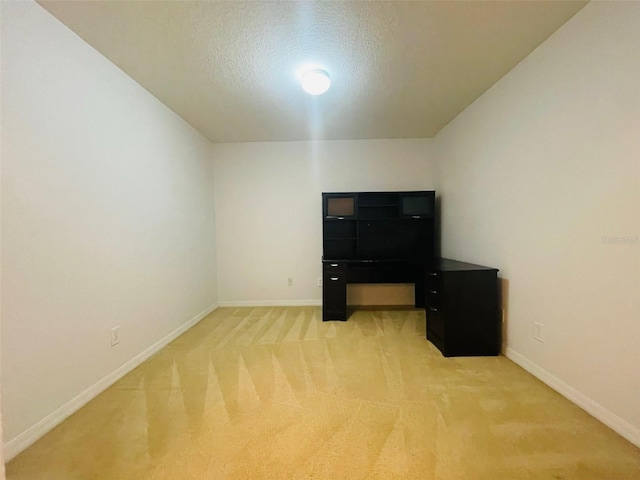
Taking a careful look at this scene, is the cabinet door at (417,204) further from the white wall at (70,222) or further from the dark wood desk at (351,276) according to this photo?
the white wall at (70,222)

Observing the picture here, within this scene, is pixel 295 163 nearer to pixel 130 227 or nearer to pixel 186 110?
pixel 186 110

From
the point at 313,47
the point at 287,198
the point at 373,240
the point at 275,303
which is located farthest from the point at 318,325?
the point at 313,47

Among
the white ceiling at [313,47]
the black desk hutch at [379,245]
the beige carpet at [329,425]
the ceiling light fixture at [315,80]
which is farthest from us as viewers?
the black desk hutch at [379,245]

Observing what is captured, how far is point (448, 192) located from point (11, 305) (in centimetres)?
404

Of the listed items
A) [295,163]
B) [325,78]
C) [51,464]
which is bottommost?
[51,464]

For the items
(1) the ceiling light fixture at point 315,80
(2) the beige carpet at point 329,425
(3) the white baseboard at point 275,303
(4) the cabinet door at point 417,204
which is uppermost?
(1) the ceiling light fixture at point 315,80

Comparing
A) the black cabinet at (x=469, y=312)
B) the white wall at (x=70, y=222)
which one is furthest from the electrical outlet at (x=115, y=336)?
the black cabinet at (x=469, y=312)

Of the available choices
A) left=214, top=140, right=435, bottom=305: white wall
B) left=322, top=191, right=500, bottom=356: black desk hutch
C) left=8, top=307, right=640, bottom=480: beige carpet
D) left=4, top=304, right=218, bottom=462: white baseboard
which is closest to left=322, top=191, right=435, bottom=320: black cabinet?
left=322, top=191, right=500, bottom=356: black desk hutch

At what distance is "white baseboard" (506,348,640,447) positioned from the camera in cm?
141

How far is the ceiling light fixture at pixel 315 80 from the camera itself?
2207 mm

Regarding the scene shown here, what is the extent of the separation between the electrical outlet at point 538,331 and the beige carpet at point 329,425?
1.01 ft

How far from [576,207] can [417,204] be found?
201 centimetres

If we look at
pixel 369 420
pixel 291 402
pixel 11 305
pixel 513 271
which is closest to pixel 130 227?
pixel 11 305

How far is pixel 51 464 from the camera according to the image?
130cm
